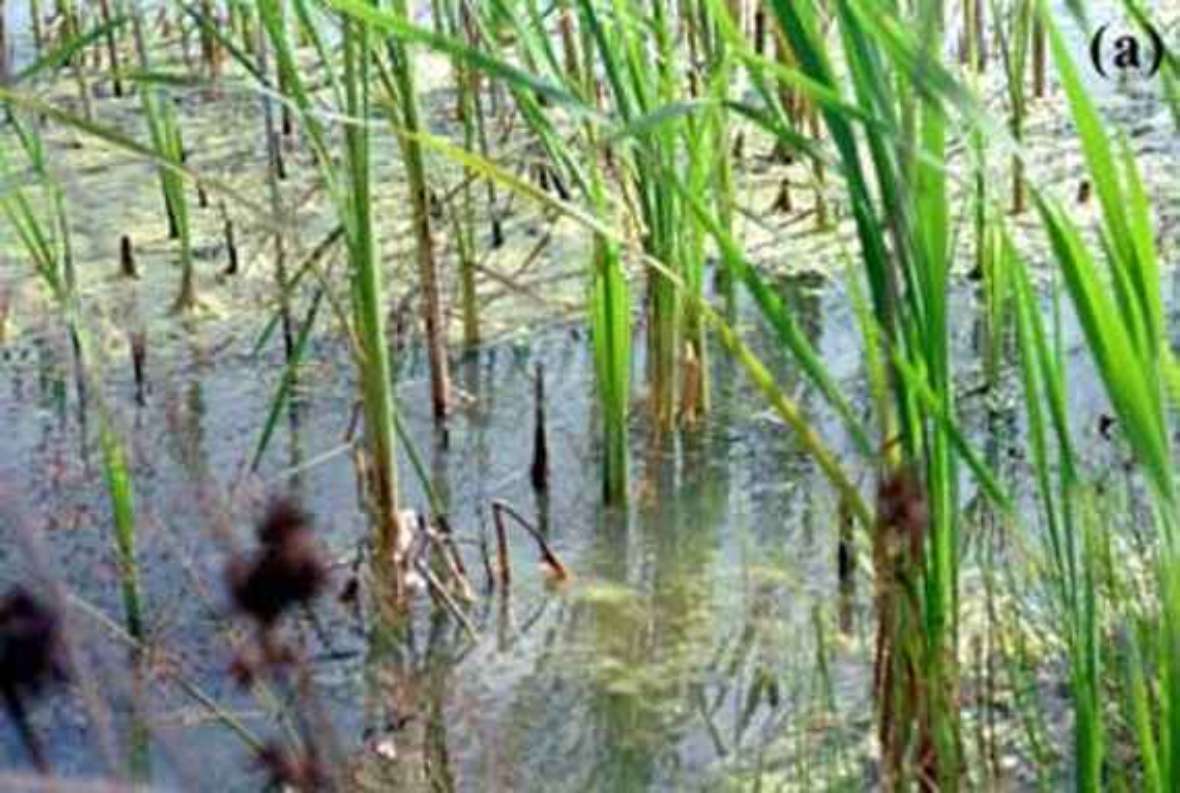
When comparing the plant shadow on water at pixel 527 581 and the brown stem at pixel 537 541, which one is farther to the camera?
the brown stem at pixel 537 541

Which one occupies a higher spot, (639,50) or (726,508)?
(639,50)

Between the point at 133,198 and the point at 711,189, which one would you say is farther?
the point at 133,198

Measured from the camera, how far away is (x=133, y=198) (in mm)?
3404

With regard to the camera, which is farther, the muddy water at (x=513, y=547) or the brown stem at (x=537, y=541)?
the brown stem at (x=537, y=541)

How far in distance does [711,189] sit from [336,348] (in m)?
0.68

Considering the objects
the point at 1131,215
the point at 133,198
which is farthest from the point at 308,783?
the point at 133,198

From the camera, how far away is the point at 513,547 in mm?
2301

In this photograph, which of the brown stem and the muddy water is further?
the brown stem

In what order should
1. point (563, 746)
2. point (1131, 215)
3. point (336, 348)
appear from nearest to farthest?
1. point (1131, 215)
2. point (563, 746)
3. point (336, 348)

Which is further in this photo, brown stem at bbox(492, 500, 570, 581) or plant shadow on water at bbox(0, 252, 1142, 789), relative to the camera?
brown stem at bbox(492, 500, 570, 581)

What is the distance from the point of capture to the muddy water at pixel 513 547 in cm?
190

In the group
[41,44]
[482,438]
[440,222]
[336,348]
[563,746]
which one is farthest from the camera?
[41,44]

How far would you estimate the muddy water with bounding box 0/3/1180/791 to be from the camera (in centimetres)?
190

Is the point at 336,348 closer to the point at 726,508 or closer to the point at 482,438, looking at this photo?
the point at 482,438
